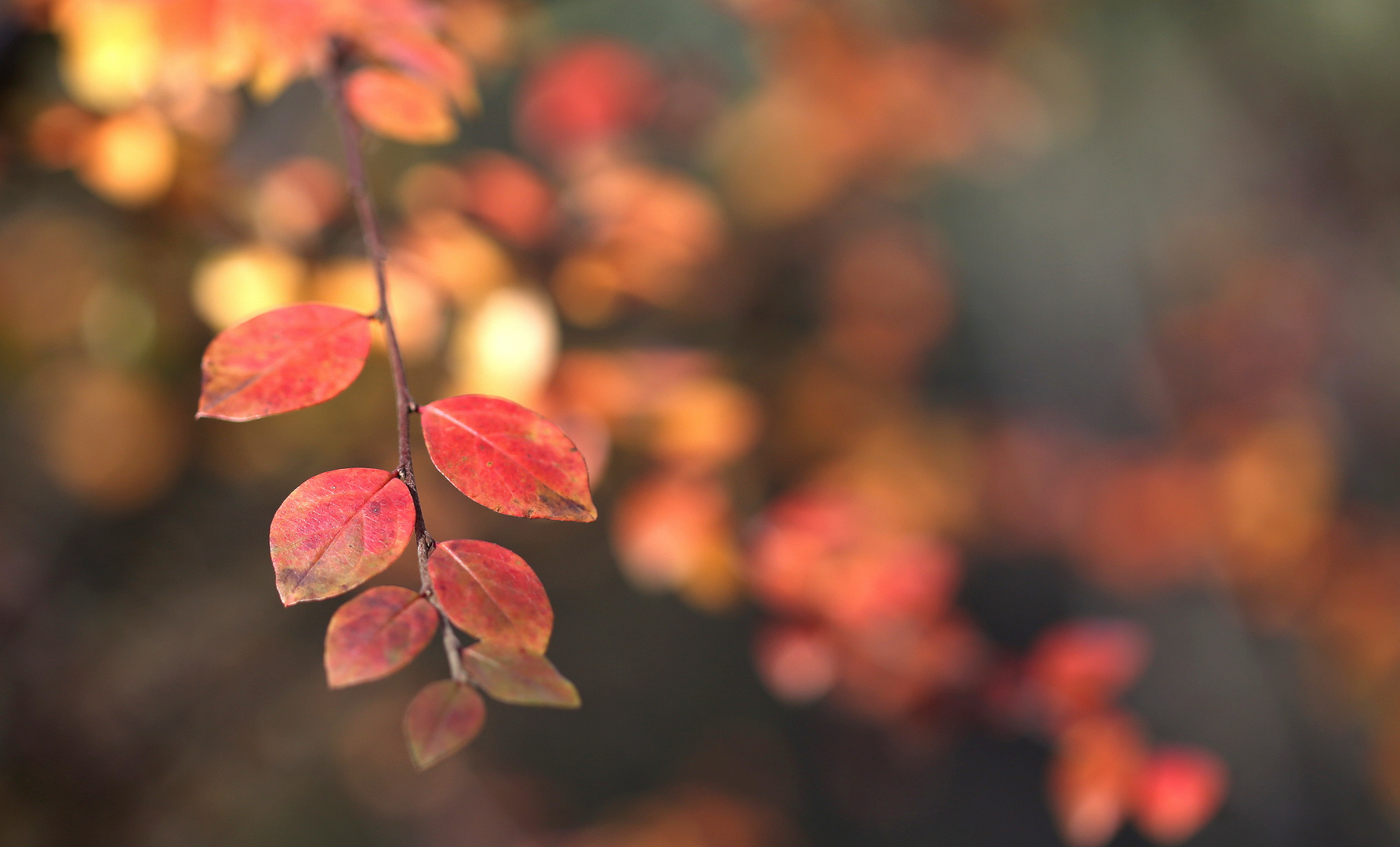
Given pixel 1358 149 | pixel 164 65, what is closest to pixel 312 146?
pixel 164 65

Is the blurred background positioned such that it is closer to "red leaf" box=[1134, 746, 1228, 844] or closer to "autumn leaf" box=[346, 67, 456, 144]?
"red leaf" box=[1134, 746, 1228, 844]

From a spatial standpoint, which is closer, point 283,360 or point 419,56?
point 283,360

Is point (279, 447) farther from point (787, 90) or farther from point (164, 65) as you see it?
point (787, 90)

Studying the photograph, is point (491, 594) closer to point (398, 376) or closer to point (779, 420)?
point (398, 376)

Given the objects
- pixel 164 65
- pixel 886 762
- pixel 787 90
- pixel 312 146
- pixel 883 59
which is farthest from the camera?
pixel 886 762

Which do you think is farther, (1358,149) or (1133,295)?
(1133,295)

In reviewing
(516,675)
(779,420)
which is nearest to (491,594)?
(516,675)

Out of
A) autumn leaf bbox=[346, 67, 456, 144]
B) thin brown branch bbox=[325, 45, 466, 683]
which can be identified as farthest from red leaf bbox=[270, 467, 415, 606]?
autumn leaf bbox=[346, 67, 456, 144]
